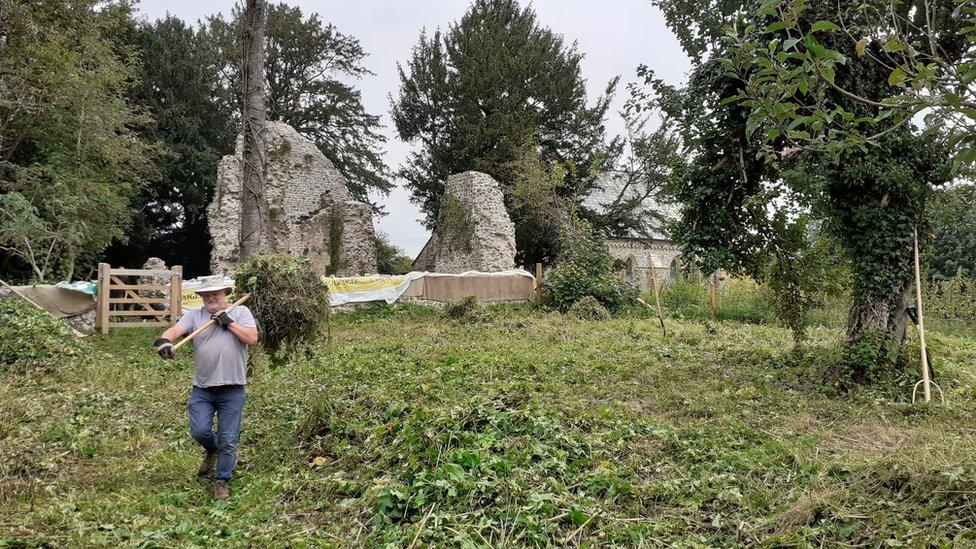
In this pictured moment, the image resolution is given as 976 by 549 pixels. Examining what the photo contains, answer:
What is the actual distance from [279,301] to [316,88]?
82.7 ft

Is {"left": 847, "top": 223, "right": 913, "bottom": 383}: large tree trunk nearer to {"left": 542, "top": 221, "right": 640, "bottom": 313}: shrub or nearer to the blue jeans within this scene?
the blue jeans

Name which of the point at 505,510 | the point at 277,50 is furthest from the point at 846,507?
the point at 277,50

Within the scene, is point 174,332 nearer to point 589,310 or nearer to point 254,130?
point 254,130

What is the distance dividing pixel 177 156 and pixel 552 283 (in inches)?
565

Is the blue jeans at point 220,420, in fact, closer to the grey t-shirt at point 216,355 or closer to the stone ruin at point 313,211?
the grey t-shirt at point 216,355

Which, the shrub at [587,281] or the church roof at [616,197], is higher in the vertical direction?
the church roof at [616,197]

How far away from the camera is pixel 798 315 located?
9352 millimetres

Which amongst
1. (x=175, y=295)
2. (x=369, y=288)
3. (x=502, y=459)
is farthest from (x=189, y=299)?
(x=502, y=459)

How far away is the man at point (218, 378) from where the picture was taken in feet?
15.9

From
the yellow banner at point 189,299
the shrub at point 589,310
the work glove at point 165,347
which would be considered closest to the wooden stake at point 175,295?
the yellow banner at point 189,299

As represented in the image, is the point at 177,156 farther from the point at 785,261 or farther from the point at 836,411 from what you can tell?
the point at 836,411

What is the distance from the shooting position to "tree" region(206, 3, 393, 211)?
91.1ft

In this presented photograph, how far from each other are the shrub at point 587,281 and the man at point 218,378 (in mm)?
13150

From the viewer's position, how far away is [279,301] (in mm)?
6066
